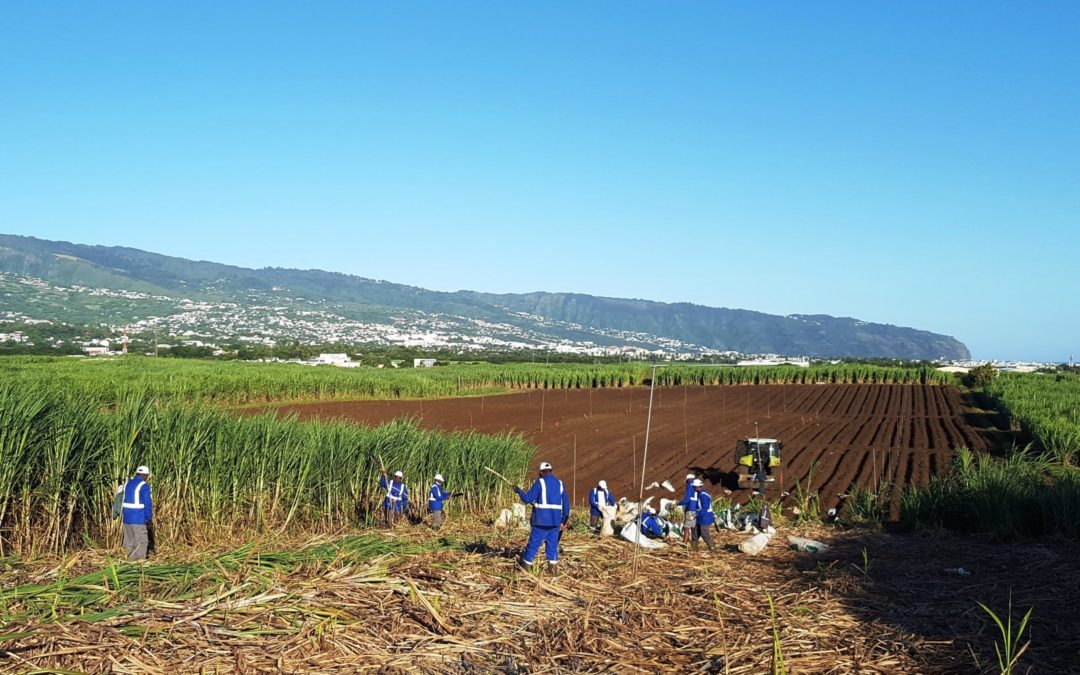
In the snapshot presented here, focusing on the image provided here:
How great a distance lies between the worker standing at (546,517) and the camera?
9.56 m

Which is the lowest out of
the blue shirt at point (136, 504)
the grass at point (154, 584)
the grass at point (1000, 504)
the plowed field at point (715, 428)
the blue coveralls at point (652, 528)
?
the plowed field at point (715, 428)

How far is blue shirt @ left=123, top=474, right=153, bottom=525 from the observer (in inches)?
392

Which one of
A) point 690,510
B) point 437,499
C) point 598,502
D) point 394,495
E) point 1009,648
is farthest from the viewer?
point 437,499

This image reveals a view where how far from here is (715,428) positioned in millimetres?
36000

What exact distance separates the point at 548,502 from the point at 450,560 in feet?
4.97

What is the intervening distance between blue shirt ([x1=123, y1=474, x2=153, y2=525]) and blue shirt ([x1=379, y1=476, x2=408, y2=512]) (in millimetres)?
4374

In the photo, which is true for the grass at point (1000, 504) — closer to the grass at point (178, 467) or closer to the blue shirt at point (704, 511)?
the blue shirt at point (704, 511)

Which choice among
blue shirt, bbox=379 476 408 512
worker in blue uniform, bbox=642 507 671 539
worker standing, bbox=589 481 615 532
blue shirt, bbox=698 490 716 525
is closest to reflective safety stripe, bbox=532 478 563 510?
worker in blue uniform, bbox=642 507 671 539

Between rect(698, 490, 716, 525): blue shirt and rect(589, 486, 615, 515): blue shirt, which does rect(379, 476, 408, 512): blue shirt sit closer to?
rect(589, 486, 615, 515): blue shirt

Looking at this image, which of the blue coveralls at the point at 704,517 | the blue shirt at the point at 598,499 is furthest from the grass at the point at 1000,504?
the blue shirt at the point at 598,499

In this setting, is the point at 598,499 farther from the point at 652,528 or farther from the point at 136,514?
the point at 136,514

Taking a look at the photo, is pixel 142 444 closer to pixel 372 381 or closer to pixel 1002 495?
pixel 1002 495

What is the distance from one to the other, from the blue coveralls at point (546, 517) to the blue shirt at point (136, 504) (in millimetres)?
4564

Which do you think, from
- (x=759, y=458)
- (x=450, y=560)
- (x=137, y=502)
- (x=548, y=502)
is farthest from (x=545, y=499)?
(x=759, y=458)
